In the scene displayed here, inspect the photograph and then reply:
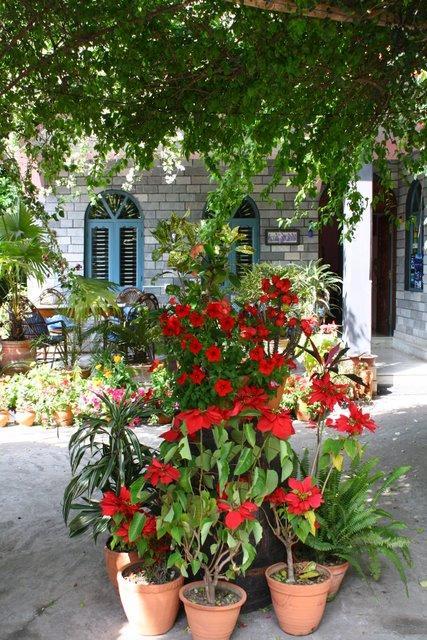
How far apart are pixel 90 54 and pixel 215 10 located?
92cm

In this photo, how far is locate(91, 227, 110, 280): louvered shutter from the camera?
1352cm

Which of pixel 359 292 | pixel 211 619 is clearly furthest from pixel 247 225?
pixel 211 619

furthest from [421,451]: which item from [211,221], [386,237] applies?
[386,237]

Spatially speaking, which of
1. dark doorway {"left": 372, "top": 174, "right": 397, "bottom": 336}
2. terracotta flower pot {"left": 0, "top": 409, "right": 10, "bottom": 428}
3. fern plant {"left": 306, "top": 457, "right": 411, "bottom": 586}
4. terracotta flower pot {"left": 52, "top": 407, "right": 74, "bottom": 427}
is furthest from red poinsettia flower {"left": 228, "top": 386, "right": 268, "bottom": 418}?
dark doorway {"left": 372, "top": 174, "right": 397, "bottom": 336}

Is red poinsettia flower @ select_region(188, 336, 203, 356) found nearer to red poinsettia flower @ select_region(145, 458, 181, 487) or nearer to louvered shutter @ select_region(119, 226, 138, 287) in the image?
red poinsettia flower @ select_region(145, 458, 181, 487)

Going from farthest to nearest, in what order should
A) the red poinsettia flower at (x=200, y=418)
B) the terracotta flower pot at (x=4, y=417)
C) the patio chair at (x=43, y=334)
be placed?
the patio chair at (x=43, y=334)
the terracotta flower pot at (x=4, y=417)
the red poinsettia flower at (x=200, y=418)

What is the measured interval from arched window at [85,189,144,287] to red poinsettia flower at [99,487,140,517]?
33.2 ft

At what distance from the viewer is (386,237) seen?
14977mm

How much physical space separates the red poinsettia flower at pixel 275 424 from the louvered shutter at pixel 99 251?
10467 millimetres

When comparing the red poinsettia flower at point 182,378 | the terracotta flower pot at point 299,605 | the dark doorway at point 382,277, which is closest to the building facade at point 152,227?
the dark doorway at point 382,277

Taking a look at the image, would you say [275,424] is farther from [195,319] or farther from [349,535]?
[349,535]

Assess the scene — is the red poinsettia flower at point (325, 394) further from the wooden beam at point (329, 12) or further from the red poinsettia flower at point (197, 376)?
the wooden beam at point (329, 12)

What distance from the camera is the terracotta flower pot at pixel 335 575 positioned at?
3.61 metres

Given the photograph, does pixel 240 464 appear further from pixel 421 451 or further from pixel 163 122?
pixel 421 451
